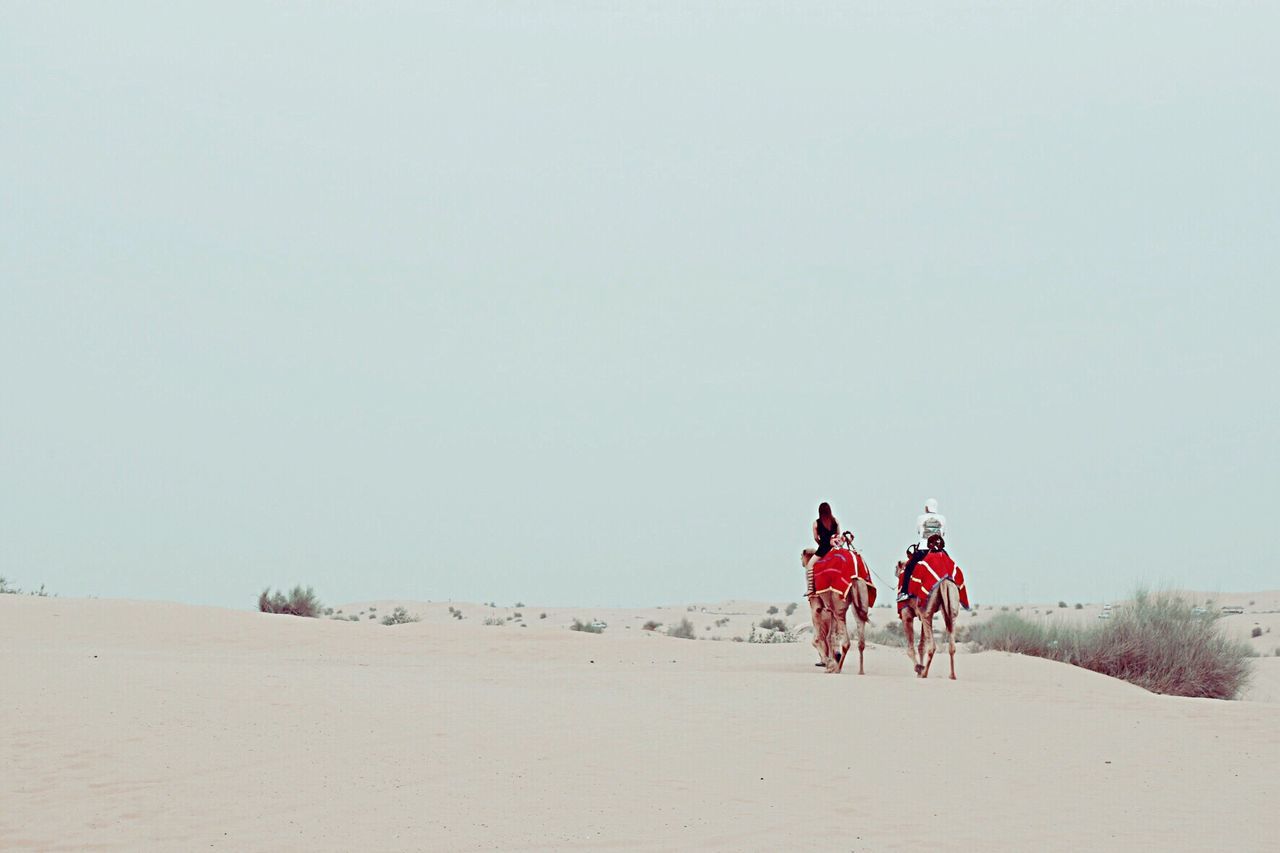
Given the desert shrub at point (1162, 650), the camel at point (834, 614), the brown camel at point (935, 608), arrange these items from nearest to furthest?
the brown camel at point (935, 608)
the camel at point (834, 614)
the desert shrub at point (1162, 650)

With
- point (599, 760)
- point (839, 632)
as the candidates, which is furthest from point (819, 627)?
point (599, 760)

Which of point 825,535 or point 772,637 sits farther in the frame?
point 772,637

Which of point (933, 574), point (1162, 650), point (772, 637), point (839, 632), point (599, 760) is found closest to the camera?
point (599, 760)

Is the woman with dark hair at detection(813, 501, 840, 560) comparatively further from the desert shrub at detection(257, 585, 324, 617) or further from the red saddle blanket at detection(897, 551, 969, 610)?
the desert shrub at detection(257, 585, 324, 617)

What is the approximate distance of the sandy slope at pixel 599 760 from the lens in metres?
11.2

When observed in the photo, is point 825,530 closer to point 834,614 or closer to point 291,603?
point 834,614

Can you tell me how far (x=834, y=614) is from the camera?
21.9 metres

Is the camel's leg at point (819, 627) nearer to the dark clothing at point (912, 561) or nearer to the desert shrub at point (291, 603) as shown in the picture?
the dark clothing at point (912, 561)

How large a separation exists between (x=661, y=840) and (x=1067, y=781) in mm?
5227

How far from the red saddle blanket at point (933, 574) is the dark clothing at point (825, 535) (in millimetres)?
1466

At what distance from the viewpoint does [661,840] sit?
1083cm

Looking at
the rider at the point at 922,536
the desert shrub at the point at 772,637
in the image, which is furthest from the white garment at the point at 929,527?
the desert shrub at the point at 772,637

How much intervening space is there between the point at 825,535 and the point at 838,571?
689 mm

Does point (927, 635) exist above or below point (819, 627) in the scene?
below
